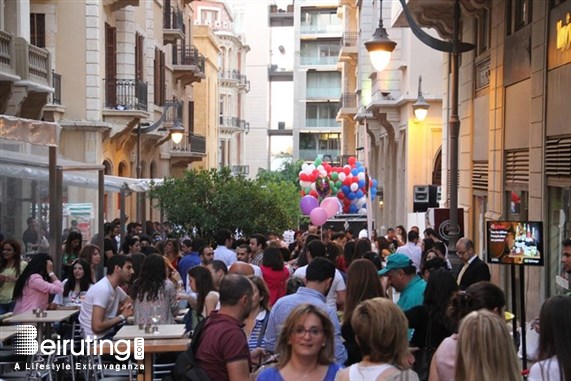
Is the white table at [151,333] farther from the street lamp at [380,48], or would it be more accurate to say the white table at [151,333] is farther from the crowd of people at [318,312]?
the street lamp at [380,48]

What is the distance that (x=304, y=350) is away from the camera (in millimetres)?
5883

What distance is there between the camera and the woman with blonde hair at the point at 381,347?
559cm

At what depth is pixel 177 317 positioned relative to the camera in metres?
11.1

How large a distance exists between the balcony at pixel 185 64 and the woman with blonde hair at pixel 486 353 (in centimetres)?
4256

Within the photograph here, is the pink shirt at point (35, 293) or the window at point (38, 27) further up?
the window at point (38, 27)

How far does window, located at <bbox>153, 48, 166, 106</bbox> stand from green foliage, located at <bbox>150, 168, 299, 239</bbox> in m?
18.3

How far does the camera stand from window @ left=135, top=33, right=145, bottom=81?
36.2 meters

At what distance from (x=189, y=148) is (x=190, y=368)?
143 ft

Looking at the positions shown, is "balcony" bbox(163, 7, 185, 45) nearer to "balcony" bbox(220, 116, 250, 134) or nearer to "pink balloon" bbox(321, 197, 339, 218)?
"pink balloon" bbox(321, 197, 339, 218)

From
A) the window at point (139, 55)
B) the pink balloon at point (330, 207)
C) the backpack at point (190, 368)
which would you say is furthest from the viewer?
the window at point (139, 55)

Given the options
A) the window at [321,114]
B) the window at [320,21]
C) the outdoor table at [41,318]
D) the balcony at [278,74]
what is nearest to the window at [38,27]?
the outdoor table at [41,318]

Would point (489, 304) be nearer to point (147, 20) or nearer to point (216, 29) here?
point (147, 20)
